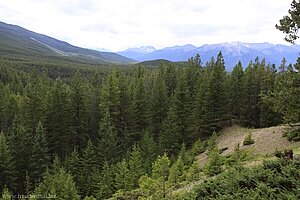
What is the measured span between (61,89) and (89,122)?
7356 millimetres

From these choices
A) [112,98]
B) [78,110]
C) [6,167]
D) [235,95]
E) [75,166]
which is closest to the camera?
[6,167]

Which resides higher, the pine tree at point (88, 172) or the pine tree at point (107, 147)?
the pine tree at point (107, 147)

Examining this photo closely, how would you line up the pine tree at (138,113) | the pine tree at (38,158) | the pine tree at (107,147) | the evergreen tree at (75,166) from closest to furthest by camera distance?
1. the evergreen tree at (75,166)
2. the pine tree at (38,158)
3. the pine tree at (107,147)
4. the pine tree at (138,113)

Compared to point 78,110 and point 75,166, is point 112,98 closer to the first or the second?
point 78,110

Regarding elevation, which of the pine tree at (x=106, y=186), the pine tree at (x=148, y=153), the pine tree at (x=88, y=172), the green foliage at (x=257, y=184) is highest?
the green foliage at (x=257, y=184)

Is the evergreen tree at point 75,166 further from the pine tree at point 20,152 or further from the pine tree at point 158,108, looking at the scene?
the pine tree at point 158,108

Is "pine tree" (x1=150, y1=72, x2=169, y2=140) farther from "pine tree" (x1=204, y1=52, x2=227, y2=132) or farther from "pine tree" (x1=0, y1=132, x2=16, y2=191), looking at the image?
"pine tree" (x1=0, y1=132, x2=16, y2=191)

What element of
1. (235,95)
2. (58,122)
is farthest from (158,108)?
(58,122)

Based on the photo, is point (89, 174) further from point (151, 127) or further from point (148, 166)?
point (151, 127)

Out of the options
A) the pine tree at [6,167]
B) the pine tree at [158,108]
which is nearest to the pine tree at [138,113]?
the pine tree at [158,108]

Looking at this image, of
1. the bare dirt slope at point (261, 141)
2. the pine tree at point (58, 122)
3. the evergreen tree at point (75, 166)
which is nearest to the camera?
the bare dirt slope at point (261, 141)

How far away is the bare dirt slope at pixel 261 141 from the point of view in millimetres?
28203

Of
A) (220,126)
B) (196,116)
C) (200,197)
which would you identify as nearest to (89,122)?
(196,116)

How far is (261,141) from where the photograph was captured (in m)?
31.9
